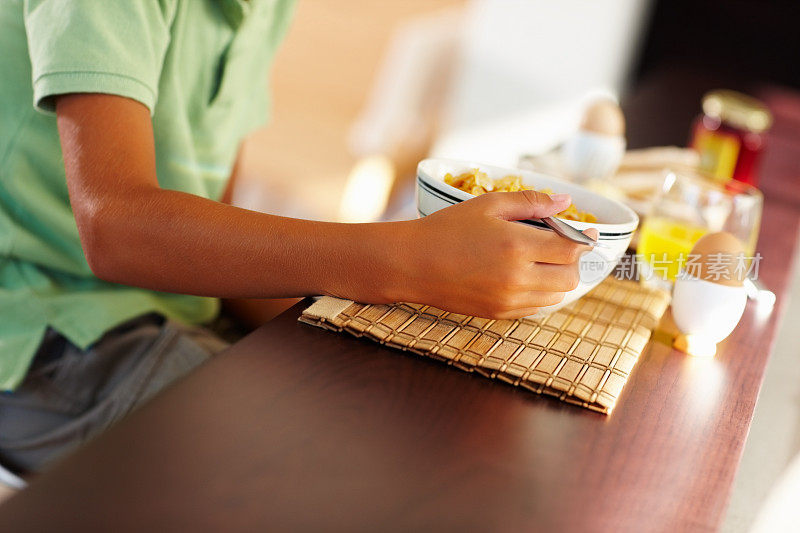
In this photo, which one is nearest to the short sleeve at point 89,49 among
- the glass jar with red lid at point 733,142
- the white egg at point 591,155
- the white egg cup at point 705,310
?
the white egg cup at point 705,310

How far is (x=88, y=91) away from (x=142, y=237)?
0.49 feet

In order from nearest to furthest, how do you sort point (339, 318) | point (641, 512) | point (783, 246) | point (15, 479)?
point (641, 512) < point (339, 318) < point (15, 479) < point (783, 246)

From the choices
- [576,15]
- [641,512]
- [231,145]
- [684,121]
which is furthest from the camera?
[576,15]

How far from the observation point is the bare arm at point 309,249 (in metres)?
0.61

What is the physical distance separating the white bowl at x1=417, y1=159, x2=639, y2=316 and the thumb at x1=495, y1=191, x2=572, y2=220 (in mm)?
16

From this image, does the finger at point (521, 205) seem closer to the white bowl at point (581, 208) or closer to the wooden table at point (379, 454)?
the white bowl at point (581, 208)

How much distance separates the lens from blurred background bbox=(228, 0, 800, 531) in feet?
11.3

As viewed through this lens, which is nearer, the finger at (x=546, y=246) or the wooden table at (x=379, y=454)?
the wooden table at (x=379, y=454)

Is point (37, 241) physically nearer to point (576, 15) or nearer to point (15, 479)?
point (15, 479)

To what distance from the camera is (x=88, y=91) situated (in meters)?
0.67

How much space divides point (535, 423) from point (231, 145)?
70 cm

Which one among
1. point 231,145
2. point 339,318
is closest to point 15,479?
point 339,318

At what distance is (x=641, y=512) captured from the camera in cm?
47

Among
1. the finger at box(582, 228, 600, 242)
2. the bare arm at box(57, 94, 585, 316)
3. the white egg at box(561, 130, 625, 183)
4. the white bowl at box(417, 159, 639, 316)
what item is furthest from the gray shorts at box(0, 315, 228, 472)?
the white egg at box(561, 130, 625, 183)
